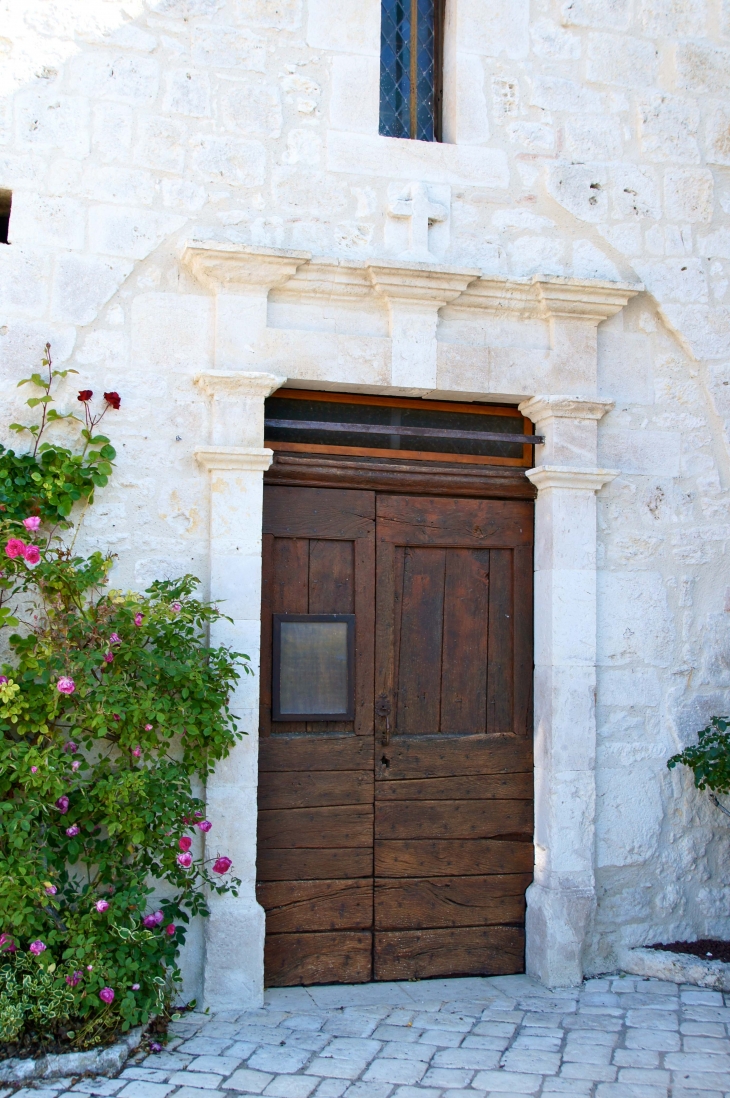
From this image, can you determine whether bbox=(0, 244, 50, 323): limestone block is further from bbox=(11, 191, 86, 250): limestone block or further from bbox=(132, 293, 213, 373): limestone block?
bbox=(132, 293, 213, 373): limestone block

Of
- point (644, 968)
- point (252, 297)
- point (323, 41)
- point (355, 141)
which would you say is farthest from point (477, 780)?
point (323, 41)

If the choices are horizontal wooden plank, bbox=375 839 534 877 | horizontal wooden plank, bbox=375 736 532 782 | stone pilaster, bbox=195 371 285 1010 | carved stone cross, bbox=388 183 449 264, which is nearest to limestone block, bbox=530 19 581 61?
carved stone cross, bbox=388 183 449 264

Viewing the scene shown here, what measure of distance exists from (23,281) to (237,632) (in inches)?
61.3

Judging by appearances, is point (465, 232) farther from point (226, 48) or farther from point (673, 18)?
point (673, 18)

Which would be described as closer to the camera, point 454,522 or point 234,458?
point 234,458

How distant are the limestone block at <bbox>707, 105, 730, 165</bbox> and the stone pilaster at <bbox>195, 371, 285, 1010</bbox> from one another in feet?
7.61

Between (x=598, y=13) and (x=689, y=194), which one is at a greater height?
(x=598, y=13)

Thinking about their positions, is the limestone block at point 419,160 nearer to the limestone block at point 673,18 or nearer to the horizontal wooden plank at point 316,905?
the limestone block at point 673,18

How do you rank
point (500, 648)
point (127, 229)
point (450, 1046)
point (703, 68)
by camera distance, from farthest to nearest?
point (703, 68) → point (500, 648) → point (127, 229) → point (450, 1046)

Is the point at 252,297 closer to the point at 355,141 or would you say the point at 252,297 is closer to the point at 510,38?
the point at 355,141

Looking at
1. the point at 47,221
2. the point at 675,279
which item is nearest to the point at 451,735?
the point at 675,279

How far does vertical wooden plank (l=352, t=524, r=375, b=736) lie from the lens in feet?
14.2

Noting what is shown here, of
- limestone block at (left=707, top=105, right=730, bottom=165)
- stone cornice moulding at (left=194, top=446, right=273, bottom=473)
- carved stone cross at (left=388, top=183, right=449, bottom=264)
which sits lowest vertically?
stone cornice moulding at (left=194, top=446, right=273, bottom=473)

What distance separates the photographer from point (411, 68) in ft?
15.3
